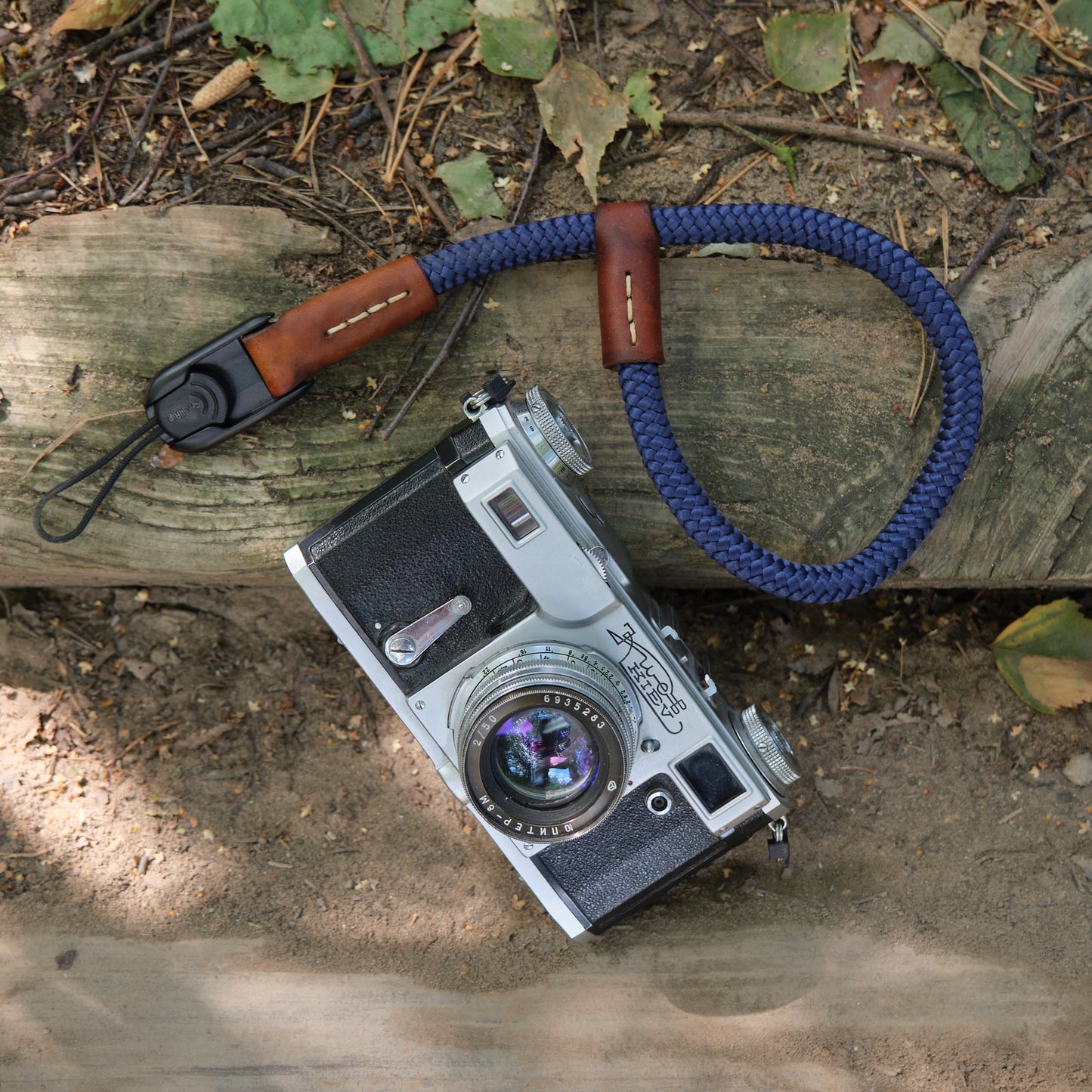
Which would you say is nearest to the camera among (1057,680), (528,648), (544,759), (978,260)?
(528,648)

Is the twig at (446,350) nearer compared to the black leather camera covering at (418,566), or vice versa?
the black leather camera covering at (418,566)

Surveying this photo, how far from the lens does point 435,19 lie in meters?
1.92

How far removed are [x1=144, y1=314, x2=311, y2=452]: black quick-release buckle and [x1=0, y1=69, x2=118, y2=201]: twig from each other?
1.69ft

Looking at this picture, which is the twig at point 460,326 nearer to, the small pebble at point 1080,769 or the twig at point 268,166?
the twig at point 268,166

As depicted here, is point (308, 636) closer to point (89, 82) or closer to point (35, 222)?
point (35, 222)

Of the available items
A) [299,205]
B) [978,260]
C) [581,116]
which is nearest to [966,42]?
[978,260]

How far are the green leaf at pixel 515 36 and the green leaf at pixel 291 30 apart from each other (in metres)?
0.28

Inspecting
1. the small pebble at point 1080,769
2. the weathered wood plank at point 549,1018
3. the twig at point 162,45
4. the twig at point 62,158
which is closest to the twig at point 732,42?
the twig at point 162,45

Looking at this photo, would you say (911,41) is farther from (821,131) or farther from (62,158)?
(62,158)

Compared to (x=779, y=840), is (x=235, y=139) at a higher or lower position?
higher

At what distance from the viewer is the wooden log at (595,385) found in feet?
6.25

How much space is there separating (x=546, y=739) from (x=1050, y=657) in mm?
1192

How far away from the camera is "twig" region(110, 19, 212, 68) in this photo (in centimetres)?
195

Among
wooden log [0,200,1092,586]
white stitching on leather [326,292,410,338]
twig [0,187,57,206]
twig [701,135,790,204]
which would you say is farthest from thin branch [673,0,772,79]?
twig [0,187,57,206]
